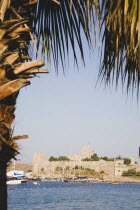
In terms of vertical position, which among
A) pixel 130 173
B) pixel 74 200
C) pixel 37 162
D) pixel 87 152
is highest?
pixel 87 152

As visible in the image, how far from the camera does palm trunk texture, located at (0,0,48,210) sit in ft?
6.73

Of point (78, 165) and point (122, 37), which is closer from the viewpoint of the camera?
point (122, 37)

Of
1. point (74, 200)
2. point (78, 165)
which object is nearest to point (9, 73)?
point (74, 200)

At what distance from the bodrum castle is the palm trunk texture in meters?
120

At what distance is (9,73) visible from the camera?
84.3 inches

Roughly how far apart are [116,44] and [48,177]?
130 meters

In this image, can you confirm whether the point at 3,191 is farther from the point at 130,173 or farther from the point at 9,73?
the point at 130,173

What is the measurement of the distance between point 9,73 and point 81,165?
129012mm

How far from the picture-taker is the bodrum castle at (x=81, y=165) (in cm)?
12200

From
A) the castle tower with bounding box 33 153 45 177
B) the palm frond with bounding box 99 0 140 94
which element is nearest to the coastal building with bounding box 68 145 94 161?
the castle tower with bounding box 33 153 45 177

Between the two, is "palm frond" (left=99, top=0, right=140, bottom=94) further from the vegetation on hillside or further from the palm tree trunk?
the vegetation on hillside

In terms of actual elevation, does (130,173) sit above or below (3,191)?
below

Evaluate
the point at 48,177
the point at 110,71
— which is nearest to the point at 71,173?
the point at 48,177

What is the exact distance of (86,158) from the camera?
140 metres
